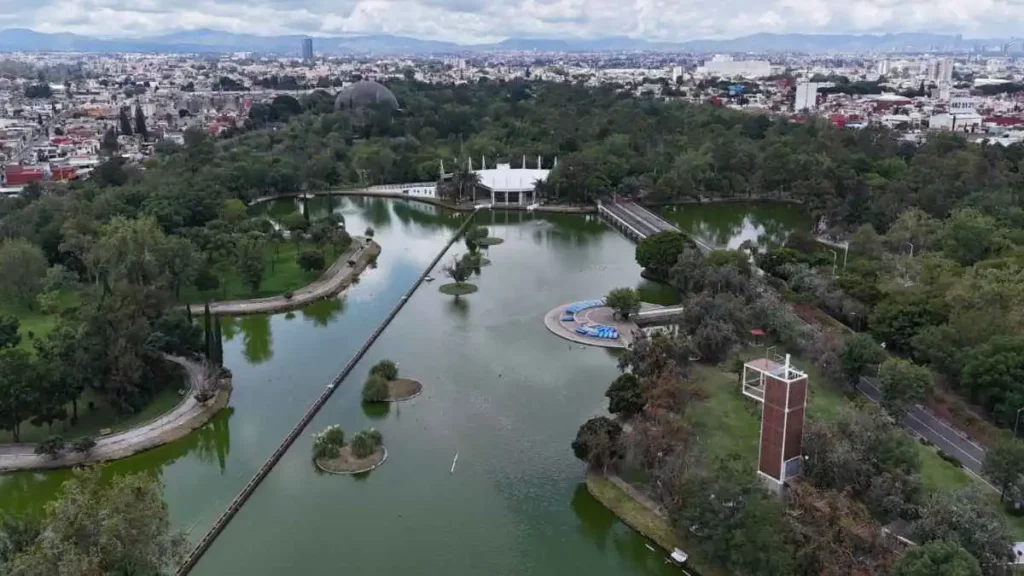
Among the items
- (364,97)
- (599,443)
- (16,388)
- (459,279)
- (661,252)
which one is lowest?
(599,443)

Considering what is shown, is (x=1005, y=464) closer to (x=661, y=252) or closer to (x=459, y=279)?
(x=661, y=252)

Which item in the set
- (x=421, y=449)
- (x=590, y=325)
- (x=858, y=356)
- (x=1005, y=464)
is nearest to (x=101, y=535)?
(x=421, y=449)

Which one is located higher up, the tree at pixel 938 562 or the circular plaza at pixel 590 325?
the tree at pixel 938 562

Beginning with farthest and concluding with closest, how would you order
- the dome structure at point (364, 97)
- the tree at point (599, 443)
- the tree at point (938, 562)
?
the dome structure at point (364, 97) < the tree at point (599, 443) < the tree at point (938, 562)

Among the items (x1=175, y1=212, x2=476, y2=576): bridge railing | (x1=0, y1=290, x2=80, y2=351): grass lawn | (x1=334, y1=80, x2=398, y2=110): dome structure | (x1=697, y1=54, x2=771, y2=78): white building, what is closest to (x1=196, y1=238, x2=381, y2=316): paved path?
(x1=175, y1=212, x2=476, y2=576): bridge railing

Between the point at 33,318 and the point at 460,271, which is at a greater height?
the point at 460,271

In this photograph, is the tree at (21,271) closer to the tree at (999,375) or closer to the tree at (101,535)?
the tree at (101,535)

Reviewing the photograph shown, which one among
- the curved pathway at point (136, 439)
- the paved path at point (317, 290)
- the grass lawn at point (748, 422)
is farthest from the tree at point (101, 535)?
the paved path at point (317, 290)
